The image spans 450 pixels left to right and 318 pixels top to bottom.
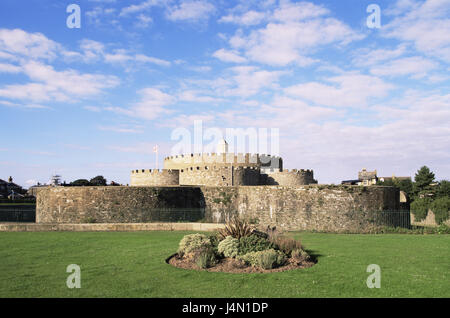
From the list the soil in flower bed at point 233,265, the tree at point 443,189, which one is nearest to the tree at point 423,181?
the tree at point 443,189

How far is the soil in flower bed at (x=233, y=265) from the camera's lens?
11.7 metres

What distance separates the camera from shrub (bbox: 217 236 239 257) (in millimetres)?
13062

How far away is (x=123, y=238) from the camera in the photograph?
63.1 ft

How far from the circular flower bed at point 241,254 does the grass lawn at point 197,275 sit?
681 millimetres

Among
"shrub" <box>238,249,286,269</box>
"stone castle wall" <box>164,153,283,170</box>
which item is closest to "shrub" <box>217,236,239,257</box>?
"shrub" <box>238,249,286,269</box>

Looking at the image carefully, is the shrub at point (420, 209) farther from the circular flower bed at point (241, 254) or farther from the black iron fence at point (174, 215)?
the circular flower bed at point (241, 254)

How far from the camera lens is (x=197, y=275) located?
11047 millimetres

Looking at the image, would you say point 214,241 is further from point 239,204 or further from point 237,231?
point 239,204

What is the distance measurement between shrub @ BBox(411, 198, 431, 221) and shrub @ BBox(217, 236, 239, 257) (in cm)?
3825

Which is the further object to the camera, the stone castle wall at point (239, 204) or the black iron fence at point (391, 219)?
the stone castle wall at point (239, 204)

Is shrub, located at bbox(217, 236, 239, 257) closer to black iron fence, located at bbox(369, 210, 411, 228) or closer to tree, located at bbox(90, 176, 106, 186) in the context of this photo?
black iron fence, located at bbox(369, 210, 411, 228)

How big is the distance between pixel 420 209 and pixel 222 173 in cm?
2497

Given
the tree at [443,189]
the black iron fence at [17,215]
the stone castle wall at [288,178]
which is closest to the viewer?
the black iron fence at [17,215]

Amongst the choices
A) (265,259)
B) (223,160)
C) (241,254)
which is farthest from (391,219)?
(223,160)
